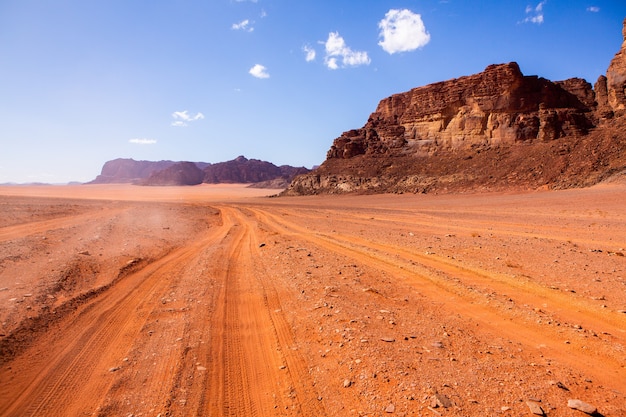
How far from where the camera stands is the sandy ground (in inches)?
121

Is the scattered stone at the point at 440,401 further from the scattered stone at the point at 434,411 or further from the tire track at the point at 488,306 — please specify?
the tire track at the point at 488,306

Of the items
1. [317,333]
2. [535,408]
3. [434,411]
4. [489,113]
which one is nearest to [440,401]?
[434,411]

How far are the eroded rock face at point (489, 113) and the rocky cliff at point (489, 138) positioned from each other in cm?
12

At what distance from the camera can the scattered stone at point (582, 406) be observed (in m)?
2.70

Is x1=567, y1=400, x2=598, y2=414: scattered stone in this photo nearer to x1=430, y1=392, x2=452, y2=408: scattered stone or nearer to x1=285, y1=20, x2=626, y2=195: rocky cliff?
x1=430, y1=392, x2=452, y2=408: scattered stone

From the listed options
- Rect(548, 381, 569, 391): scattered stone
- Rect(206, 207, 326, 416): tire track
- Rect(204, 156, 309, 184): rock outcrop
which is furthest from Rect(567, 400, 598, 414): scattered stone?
Rect(204, 156, 309, 184): rock outcrop

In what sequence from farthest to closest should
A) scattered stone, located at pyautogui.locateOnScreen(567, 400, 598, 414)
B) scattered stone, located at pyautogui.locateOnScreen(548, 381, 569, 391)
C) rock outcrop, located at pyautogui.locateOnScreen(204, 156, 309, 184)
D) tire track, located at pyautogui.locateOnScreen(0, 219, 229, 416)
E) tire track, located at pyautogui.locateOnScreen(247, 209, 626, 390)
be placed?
rock outcrop, located at pyautogui.locateOnScreen(204, 156, 309, 184)
tire track, located at pyautogui.locateOnScreen(247, 209, 626, 390)
tire track, located at pyautogui.locateOnScreen(0, 219, 229, 416)
scattered stone, located at pyautogui.locateOnScreen(548, 381, 569, 391)
scattered stone, located at pyautogui.locateOnScreen(567, 400, 598, 414)

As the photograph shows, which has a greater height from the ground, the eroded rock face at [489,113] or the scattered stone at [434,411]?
the eroded rock face at [489,113]

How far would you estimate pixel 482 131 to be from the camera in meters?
49.0

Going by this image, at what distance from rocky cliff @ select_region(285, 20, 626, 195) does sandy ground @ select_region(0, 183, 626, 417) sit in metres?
32.2

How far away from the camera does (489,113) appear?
48.3 m

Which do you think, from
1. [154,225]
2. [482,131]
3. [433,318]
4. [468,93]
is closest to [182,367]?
[433,318]

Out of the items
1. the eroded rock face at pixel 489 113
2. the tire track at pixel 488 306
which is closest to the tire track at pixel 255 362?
the tire track at pixel 488 306

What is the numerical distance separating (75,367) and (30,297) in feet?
9.28
